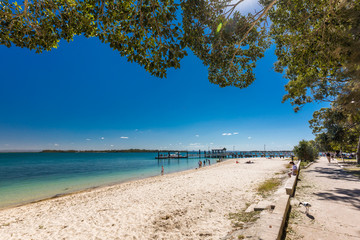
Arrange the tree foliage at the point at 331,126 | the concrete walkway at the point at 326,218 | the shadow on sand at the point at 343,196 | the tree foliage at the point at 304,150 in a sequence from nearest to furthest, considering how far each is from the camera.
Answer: the concrete walkway at the point at 326,218, the shadow on sand at the point at 343,196, the tree foliage at the point at 331,126, the tree foliage at the point at 304,150

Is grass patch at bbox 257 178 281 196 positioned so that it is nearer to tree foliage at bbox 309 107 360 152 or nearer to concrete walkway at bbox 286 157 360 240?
concrete walkway at bbox 286 157 360 240

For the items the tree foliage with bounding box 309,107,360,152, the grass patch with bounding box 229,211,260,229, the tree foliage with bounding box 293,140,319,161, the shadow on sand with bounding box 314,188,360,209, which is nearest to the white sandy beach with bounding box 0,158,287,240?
the grass patch with bounding box 229,211,260,229

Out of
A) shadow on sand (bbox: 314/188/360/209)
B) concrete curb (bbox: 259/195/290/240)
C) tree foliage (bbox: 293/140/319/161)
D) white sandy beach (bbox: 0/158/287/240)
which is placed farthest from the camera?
tree foliage (bbox: 293/140/319/161)

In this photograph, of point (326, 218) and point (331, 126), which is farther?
point (331, 126)

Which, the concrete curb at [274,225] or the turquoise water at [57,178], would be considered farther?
the turquoise water at [57,178]

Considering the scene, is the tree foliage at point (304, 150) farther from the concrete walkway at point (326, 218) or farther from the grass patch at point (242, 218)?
the grass patch at point (242, 218)

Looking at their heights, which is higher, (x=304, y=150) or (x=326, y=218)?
(x=304, y=150)

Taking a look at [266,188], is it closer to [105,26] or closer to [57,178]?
[105,26]

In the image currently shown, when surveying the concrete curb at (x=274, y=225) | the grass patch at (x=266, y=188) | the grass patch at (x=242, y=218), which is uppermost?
the concrete curb at (x=274, y=225)

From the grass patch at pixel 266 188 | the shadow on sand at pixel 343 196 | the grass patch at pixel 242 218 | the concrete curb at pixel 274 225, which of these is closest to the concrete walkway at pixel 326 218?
the shadow on sand at pixel 343 196

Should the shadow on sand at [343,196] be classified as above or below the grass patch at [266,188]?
above

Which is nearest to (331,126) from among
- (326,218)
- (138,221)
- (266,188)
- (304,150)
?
(304,150)

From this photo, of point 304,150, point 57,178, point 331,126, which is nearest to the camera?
point 331,126

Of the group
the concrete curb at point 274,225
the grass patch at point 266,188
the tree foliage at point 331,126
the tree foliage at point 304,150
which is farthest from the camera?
the tree foliage at point 304,150
